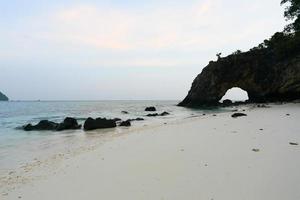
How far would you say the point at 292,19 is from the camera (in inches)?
1407

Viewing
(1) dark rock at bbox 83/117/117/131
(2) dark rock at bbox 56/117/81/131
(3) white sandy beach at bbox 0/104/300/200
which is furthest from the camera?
(2) dark rock at bbox 56/117/81/131

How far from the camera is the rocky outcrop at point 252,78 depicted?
39.8 meters

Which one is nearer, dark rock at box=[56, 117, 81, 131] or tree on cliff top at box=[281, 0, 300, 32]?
dark rock at box=[56, 117, 81, 131]

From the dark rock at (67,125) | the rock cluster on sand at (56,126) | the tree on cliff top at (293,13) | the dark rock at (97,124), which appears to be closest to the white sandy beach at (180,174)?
the dark rock at (97,124)

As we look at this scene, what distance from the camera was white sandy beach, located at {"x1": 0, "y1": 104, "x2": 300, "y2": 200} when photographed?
5243mm

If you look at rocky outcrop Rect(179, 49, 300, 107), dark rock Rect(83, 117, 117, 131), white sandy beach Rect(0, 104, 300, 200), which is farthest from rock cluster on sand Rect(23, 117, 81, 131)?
rocky outcrop Rect(179, 49, 300, 107)

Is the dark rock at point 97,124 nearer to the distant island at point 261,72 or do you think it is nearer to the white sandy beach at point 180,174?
the white sandy beach at point 180,174

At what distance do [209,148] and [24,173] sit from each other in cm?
518

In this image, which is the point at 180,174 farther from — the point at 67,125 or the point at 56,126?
the point at 56,126

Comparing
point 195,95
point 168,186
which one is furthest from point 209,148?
point 195,95

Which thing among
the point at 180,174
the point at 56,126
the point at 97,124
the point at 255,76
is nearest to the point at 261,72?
the point at 255,76

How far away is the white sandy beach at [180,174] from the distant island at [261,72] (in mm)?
29707

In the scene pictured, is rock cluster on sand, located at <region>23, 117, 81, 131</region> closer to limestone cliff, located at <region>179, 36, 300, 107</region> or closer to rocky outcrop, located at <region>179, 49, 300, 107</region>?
limestone cliff, located at <region>179, 36, 300, 107</region>

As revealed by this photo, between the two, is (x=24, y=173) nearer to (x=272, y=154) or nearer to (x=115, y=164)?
(x=115, y=164)
